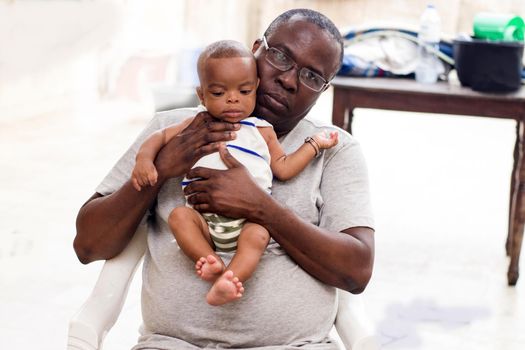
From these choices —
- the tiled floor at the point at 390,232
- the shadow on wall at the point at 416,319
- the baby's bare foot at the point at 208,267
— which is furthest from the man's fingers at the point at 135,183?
the shadow on wall at the point at 416,319

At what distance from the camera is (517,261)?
149 inches

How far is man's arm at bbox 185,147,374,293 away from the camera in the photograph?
6.13 feet

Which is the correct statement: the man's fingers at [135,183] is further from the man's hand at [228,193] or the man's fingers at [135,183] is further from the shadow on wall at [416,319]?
the shadow on wall at [416,319]

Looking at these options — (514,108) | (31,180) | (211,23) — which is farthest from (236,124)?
(211,23)

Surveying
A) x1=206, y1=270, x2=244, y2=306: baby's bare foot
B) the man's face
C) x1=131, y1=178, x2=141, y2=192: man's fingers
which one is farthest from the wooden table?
x1=206, y1=270, x2=244, y2=306: baby's bare foot

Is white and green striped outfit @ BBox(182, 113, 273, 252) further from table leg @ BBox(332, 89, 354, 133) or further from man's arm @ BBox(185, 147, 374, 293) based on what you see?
table leg @ BBox(332, 89, 354, 133)

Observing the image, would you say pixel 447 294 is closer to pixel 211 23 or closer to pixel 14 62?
pixel 14 62

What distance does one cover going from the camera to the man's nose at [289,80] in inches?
78.2

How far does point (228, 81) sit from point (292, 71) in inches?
8.1

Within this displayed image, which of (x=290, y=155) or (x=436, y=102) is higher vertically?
(x=290, y=155)

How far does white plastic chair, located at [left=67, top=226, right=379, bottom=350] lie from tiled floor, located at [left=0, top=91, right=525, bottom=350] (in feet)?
3.43

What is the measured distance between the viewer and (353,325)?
1.96m

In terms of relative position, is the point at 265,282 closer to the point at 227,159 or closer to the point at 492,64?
the point at 227,159

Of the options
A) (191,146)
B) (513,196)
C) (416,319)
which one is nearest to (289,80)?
(191,146)
